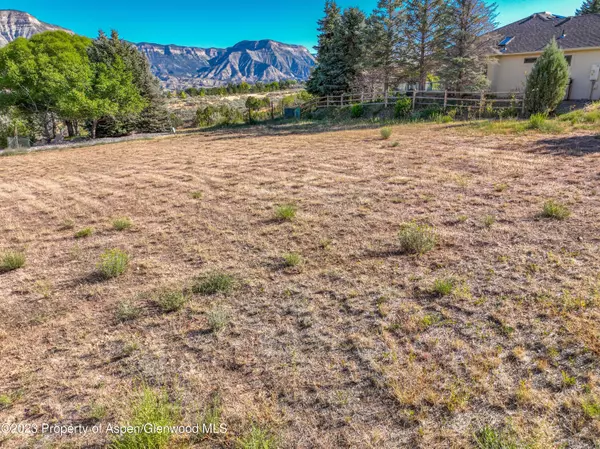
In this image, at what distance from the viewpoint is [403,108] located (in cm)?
1895

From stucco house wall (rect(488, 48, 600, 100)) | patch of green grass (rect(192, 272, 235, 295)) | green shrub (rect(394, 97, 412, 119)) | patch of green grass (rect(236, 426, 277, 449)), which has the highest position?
stucco house wall (rect(488, 48, 600, 100))

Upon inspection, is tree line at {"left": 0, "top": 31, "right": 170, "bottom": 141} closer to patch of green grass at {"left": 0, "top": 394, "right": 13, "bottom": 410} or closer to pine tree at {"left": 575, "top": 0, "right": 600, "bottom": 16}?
patch of green grass at {"left": 0, "top": 394, "right": 13, "bottom": 410}

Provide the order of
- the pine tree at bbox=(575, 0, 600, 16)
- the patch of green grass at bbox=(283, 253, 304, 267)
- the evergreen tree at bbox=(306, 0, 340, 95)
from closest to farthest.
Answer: the patch of green grass at bbox=(283, 253, 304, 267) < the evergreen tree at bbox=(306, 0, 340, 95) < the pine tree at bbox=(575, 0, 600, 16)

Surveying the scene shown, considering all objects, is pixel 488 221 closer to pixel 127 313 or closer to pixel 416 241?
pixel 416 241

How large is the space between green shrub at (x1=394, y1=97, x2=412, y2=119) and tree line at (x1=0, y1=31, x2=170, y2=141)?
62.2 feet

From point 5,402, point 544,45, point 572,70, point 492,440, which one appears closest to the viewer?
point 492,440

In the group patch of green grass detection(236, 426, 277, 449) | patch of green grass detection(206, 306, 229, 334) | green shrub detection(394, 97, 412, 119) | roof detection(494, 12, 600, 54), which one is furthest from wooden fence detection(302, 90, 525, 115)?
patch of green grass detection(236, 426, 277, 449)

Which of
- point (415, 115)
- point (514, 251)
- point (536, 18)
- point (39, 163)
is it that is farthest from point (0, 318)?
point (536, 18)

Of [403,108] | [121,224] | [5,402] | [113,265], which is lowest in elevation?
[5,402]

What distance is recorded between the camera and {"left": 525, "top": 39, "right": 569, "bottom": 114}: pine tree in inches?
523

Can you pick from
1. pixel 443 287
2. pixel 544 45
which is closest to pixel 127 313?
pixel 443 287

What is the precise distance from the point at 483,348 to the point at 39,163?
17.9m

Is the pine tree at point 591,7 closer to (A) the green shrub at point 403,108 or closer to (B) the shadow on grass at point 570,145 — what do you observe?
(A) the green shrub at point 403,108

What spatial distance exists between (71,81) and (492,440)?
2776cm
